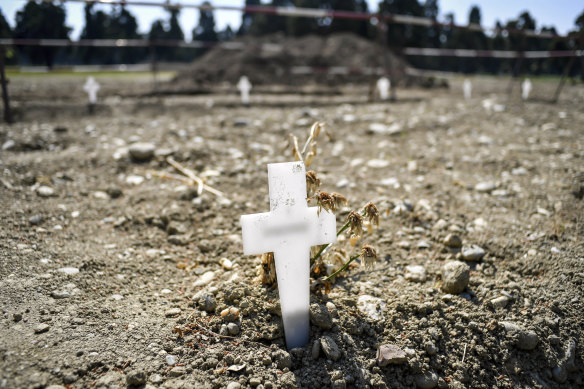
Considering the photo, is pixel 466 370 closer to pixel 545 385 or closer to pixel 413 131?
pixel 545 385

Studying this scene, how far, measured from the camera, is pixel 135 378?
1462 mm

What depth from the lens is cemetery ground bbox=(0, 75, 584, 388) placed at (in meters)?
1.63

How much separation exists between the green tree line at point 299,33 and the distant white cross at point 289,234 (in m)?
5.99

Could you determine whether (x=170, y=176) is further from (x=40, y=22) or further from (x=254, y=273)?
(x=40, y=22)

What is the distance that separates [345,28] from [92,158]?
73.6 feet

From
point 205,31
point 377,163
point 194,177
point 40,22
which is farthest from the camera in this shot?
point 205,31

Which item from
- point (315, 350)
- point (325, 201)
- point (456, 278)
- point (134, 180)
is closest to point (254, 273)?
point (315, 350)

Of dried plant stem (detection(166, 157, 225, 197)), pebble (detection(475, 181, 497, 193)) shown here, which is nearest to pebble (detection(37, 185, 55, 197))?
dried plant stem (detection(166, 157, 225, 197))

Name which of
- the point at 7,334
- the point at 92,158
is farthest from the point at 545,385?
the point at 92,158

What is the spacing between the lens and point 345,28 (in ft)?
75.2

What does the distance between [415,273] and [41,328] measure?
1.97 meters

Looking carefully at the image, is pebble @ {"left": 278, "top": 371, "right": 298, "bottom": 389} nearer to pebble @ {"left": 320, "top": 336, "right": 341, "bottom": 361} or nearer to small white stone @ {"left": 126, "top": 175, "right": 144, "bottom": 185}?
pebble @ {"left": 320, "top": 336, "right": 341, "bottom": 361}

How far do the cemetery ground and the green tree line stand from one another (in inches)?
134

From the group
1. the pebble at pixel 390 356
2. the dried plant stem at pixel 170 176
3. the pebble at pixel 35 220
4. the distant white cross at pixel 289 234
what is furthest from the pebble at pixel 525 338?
the pebble at pixel 35 220
